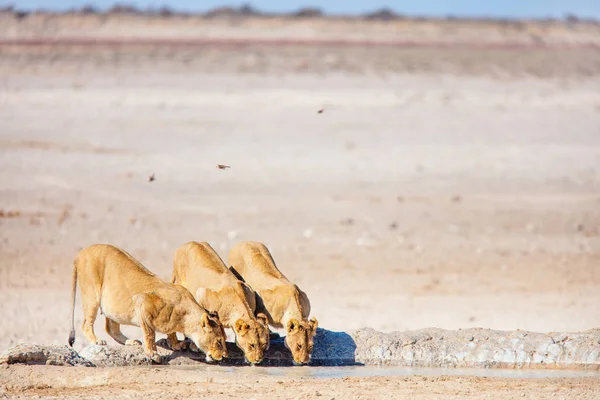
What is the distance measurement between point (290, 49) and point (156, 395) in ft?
115

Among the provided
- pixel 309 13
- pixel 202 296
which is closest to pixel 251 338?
pixel 202 296

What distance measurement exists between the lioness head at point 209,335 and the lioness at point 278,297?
602 mm

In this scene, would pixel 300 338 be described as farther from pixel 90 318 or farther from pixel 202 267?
pixel 90 318

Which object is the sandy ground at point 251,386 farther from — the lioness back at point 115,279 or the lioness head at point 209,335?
the lioness back at point 115,279

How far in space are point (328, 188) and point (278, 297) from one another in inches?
415

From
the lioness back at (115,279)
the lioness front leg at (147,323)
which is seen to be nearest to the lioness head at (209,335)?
the lioness front leg at (147,323)

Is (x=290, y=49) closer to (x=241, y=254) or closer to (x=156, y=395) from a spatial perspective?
(x=241, y=254)

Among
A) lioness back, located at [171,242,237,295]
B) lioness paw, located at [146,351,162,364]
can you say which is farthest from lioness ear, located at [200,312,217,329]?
lioness back, located at [171,242,237,295]

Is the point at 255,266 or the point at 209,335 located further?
the point at 255,266

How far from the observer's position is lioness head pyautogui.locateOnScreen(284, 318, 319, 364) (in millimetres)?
11602

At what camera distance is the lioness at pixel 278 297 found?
458 inches

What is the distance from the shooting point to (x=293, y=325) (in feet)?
38.1

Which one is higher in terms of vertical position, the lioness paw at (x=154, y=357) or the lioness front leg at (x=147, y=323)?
the lioness front leg at (x=147, y=323)

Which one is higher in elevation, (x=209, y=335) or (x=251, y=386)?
(x=209, y=335)
